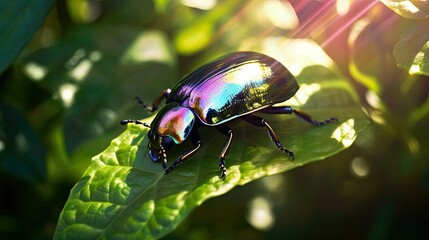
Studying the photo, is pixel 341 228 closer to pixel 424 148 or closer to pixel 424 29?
pixel 424 148

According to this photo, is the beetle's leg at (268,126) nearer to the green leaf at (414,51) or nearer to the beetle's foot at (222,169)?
the beetle's foot at (222,169)

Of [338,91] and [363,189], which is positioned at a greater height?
[338,91]

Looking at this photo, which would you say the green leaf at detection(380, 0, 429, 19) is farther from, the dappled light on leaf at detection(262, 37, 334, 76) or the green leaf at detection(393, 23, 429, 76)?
the dappled light on leaf at detection(262, 37, 334, 76)

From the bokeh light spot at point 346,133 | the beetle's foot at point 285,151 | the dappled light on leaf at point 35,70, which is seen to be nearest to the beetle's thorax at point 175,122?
the beetle's foot at point 285,151

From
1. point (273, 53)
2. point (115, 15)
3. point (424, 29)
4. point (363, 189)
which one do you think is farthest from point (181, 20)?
point (424, 29)

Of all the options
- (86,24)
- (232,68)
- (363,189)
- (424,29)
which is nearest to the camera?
(424,29)
